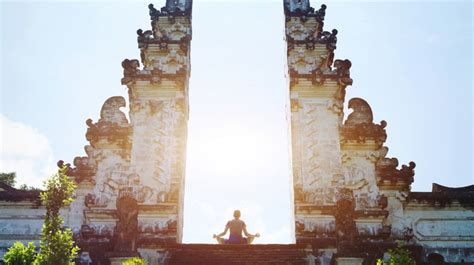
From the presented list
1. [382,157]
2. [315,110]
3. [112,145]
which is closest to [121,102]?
[112,145]

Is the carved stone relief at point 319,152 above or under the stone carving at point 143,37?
under

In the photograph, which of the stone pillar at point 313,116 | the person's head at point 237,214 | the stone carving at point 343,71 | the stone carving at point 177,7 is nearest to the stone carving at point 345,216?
the stone pillar at point 313,116

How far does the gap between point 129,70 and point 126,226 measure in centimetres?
508

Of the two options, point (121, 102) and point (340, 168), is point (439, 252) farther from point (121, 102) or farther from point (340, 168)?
point (121, 102)

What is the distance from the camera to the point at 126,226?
13.1 meters

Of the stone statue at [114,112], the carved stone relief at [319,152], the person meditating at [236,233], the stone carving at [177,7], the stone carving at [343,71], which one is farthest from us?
the stone carving at [177,7]

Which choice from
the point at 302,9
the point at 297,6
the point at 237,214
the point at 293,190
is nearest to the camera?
the point at 237,214

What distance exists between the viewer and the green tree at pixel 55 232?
931 centimetres

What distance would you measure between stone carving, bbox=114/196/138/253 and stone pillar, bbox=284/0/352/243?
4.20 meters

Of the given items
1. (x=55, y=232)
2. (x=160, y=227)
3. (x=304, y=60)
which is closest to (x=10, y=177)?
(x=160, y=227)

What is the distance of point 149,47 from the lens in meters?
16.4

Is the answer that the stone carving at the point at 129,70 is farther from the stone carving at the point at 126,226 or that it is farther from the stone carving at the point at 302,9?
the stone carving at the point at 302,9

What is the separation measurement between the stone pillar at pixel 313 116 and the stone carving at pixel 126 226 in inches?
165

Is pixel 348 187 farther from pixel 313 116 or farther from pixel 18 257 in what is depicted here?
pixel 18 257
